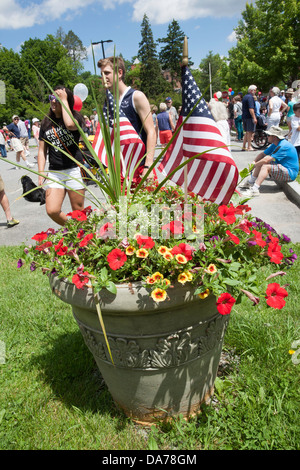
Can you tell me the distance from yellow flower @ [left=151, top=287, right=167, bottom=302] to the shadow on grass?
0.99 metres

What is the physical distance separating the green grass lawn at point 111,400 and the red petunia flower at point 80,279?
948 millimetres

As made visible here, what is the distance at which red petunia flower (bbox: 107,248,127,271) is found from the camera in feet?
5.03

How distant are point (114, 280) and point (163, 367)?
0.54 meters

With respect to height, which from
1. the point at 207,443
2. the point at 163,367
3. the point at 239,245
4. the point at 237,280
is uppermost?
the point at 239,245

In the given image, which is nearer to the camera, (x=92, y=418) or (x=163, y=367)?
(x=163, y=367)

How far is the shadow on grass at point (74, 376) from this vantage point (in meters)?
2.15

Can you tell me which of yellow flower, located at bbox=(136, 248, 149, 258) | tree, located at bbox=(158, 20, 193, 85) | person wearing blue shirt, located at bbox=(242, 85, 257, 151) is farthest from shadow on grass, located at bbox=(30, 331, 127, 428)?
tree, located at bbox=(158, 20, 193, 85)

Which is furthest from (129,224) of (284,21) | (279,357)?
(284,21)

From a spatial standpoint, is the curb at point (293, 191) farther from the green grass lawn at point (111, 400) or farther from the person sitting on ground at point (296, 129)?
the green grass lawn at point (111, 400)

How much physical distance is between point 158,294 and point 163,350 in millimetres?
389

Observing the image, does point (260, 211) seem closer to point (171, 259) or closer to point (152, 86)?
point (171, 259)

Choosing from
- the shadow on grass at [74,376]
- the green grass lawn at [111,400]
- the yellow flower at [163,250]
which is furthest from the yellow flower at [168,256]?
the shadow on grass at [74,376]

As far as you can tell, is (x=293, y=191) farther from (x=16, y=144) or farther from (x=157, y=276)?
(x=16, y=144)

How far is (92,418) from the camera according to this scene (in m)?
2.01
